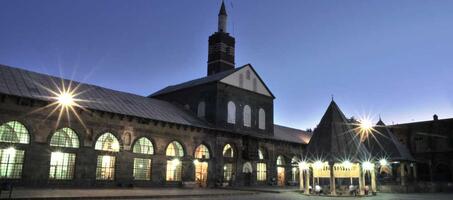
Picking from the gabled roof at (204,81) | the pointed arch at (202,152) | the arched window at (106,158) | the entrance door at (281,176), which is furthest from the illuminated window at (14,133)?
the entrance door at (281,176)

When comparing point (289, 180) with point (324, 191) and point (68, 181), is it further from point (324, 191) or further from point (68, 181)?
point (68, 181)

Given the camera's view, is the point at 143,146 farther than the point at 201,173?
No

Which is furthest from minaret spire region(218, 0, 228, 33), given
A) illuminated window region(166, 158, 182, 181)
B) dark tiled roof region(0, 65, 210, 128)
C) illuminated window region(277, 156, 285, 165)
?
illuminated window region(166, 158, 182, 181)

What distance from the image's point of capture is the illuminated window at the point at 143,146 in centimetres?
3488

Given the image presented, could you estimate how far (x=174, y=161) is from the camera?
37.5m

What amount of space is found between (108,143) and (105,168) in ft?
6.60

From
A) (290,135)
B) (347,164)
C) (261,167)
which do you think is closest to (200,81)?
(261,167)

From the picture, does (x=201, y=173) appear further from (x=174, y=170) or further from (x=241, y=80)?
(x=241, y=80)

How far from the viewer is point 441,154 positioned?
5131 cm

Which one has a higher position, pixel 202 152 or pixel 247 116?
pixel 247 116

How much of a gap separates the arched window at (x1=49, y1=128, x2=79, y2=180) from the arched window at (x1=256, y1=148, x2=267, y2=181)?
859 inches

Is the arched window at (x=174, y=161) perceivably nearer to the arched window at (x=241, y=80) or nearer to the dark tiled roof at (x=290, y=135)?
the arched window at (x=241, y=80)

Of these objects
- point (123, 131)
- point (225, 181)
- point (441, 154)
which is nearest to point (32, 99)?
point (123, 131)

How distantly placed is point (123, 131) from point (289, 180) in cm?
2444
